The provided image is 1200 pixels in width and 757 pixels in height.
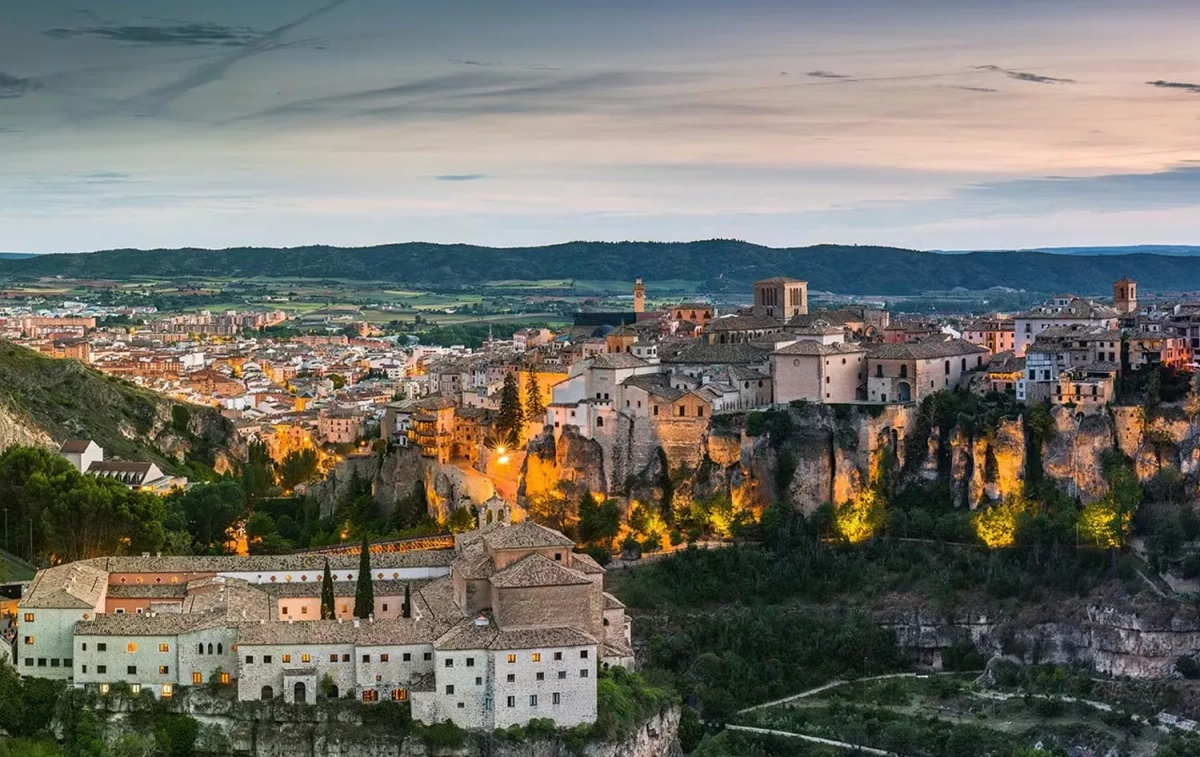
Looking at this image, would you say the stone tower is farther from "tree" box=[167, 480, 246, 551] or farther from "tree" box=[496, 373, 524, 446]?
"tree" box=[167, 480, 246, 551]

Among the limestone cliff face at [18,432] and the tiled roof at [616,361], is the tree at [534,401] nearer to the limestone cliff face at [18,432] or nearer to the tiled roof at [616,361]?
the tiled roof at [616,361]

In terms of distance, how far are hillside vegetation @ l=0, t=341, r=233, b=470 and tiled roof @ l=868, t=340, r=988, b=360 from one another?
33.0 meters

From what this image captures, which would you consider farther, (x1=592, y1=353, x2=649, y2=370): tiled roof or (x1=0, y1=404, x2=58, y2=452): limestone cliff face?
(x1=0, y1=404, x2=58, y2=452): limestone cliff face

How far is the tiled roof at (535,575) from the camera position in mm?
43875

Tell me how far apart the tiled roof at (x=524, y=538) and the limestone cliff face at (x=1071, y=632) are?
39.8 feet

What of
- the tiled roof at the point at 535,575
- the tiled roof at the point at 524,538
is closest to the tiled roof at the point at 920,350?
the tiled roof at the point at 524,538

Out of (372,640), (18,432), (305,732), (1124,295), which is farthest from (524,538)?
(1124,295)

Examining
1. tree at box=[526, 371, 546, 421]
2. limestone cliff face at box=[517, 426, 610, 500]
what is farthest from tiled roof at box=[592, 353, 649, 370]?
tree at box=[526, 371, 546, 421]

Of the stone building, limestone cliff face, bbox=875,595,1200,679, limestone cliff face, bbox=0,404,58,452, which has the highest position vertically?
limestone cliff face, bbox=0,404,58,452

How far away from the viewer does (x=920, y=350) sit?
205 ft

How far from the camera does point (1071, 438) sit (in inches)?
2265

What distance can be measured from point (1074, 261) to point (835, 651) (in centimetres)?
15102

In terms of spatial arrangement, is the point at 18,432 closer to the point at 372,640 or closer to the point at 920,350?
the point at 372,640

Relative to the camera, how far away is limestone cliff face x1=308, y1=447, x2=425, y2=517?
65875 millimetres
